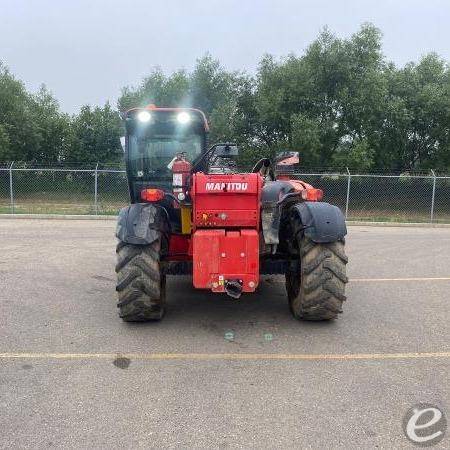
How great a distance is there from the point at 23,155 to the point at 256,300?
2728cm

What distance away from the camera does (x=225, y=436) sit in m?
3.17

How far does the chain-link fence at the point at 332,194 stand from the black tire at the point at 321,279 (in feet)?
47.7

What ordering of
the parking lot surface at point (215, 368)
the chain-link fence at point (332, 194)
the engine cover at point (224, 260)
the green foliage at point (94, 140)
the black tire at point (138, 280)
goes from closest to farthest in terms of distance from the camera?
the parking lot surface at point (215, 368), the engine cover at point (224, 260), the black tire at point (138, 280), the chain-link fence at point (332, 194), the green foliage at point (94, 140)

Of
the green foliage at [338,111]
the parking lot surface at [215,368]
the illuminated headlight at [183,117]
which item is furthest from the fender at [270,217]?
the green foliage at [338,111]

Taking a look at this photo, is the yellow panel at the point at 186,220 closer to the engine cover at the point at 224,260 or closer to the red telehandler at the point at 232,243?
the red telehandler at the point at 232,243

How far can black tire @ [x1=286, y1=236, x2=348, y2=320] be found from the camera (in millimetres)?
5195

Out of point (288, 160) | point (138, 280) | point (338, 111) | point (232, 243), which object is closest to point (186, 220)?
point (232, 243)

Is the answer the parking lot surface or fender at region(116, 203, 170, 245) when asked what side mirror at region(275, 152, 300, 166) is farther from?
fender at region(116, 203, 170, 245)

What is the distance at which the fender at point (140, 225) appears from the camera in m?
5.16

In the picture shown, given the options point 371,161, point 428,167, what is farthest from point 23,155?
point 428,167

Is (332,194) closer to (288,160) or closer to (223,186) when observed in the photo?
(288,160)

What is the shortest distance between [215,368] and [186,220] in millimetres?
1904

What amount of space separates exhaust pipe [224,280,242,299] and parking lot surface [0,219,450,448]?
0.46m

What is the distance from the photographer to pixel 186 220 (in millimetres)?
5621
